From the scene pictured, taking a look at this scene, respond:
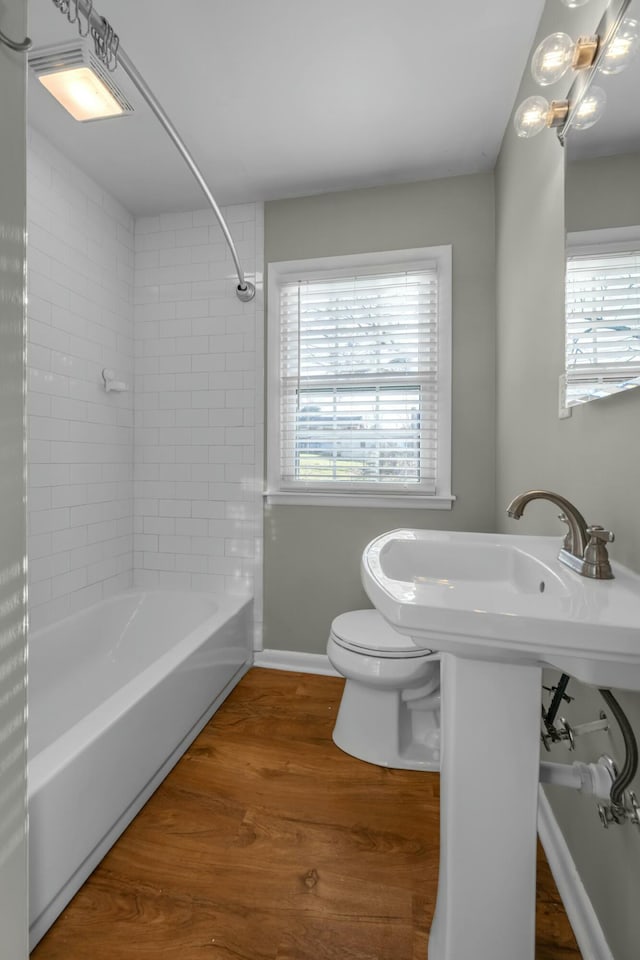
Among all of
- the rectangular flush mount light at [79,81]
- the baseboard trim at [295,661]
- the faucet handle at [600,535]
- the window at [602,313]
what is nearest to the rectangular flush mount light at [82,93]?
the rectangular flush mount light at [79,81]

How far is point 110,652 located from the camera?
2.41 m

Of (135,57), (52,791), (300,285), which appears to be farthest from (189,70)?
(52,791)

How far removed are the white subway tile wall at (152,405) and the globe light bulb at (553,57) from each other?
5.35ft

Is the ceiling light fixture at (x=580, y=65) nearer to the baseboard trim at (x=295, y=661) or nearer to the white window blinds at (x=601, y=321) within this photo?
the white window blinds at (x=601, y=321)

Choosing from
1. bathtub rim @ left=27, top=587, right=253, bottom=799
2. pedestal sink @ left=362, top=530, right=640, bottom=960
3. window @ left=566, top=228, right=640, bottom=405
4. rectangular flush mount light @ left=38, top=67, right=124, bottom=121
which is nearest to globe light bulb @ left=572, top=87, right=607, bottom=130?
window @ left=566, top=228, right=640, bottom=405

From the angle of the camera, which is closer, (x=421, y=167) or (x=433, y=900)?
(x=433, y=900)

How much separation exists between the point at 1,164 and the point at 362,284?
5.91 feet

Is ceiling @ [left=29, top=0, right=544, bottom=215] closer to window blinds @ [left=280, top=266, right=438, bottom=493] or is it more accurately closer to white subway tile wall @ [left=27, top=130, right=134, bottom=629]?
white subway tile wall @ [left=27, top=130, right=134, bottom=629]

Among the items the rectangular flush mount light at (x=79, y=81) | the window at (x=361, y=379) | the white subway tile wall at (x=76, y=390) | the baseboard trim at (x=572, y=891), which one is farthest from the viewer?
the window at (x=361, y=379)

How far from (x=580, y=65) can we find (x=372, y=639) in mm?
1773

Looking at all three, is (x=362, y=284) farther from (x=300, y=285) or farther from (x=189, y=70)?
(x=189, y=70)

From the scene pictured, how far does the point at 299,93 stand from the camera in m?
1.85

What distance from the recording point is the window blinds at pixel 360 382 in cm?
240

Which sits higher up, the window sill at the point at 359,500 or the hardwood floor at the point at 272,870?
the window sill at the point at 359,500
